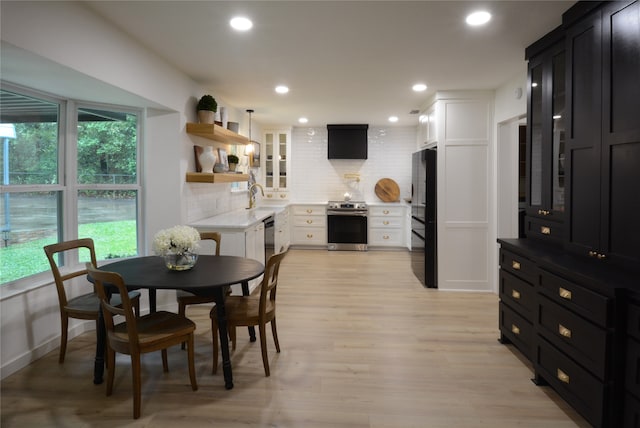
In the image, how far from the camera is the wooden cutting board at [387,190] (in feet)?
25.5

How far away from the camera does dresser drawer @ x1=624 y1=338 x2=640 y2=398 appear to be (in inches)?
65.9

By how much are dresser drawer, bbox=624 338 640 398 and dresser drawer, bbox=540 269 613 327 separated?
0.12 m

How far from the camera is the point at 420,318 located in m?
3.81

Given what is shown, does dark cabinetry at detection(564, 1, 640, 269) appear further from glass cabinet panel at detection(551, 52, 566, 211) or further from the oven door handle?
the oven door handle

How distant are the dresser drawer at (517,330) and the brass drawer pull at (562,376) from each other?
349mm

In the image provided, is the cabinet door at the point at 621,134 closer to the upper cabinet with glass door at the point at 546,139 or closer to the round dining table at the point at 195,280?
the upper cabinet with glass door at the point at 546,139

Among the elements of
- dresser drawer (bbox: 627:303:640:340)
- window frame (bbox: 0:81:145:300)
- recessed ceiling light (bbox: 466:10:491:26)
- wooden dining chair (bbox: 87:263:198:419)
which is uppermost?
recessed ceiling light (bbox: 466:10:491:26)

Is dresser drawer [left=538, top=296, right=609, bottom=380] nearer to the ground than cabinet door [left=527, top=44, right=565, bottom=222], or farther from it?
nearer to the ground

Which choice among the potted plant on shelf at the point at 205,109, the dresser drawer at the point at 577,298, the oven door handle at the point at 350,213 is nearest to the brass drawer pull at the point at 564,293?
the dresser drawer at the point at 577,298

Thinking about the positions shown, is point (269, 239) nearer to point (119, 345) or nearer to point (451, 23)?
point (119, 345)

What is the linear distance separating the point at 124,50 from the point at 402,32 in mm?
2128

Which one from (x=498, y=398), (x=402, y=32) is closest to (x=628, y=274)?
(x=498, y=398)

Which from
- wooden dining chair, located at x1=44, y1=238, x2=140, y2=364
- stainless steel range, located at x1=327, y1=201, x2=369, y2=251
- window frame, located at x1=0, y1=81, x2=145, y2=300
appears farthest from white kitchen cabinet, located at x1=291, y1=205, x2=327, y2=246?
wooden dining chair, located at x1=44, y1=238, x2=140, y2=364

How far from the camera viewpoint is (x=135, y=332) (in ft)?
7.15
